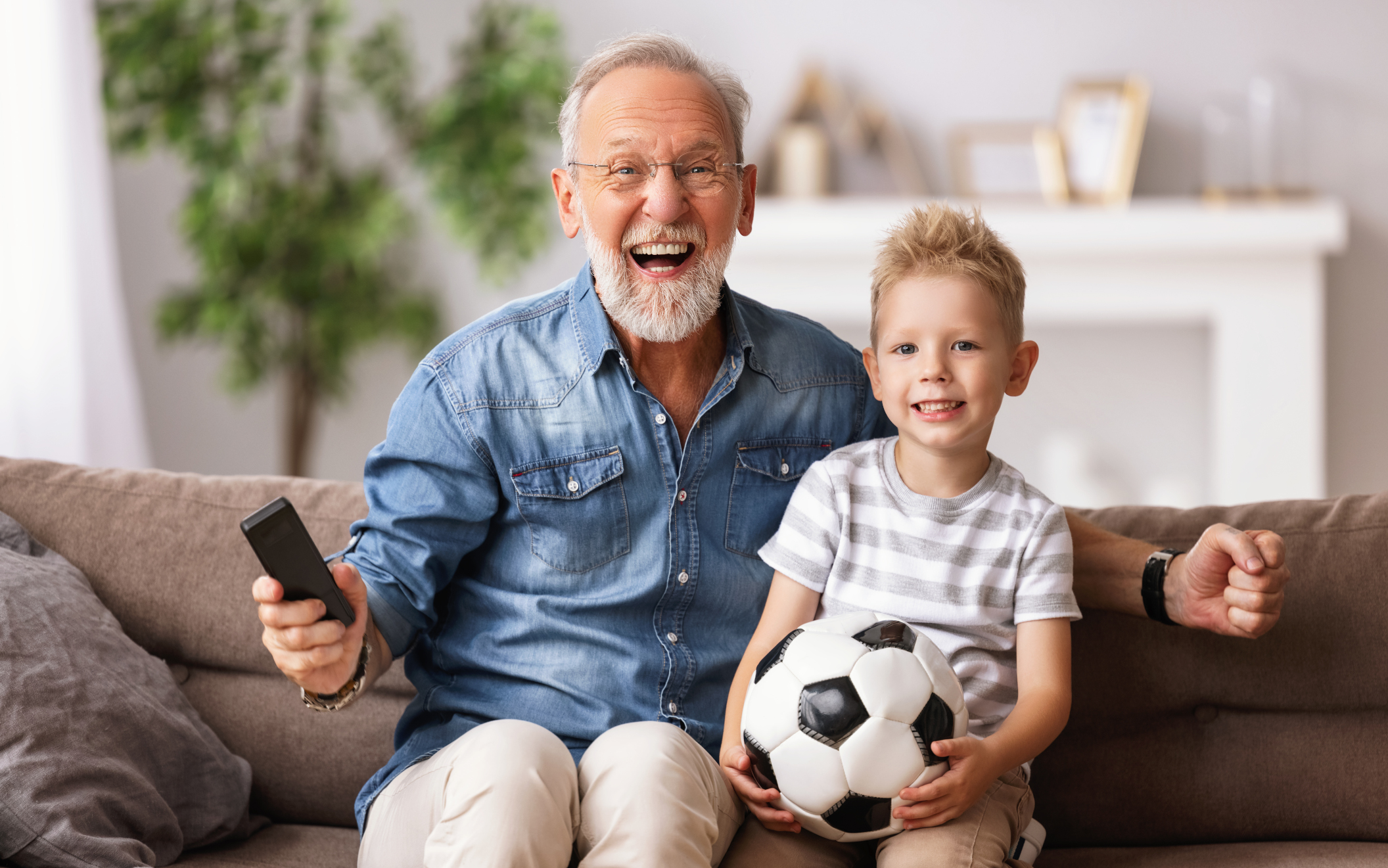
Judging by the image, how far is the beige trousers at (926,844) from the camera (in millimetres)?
1192

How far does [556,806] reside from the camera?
3.90ft

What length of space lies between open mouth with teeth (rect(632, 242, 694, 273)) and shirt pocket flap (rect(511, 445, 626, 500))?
0.23 metres

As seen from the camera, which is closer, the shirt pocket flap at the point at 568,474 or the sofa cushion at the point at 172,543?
the shirt pocket flap at the point at 568,474

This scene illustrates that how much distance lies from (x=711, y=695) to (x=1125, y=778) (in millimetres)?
559

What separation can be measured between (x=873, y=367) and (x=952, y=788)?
508mm

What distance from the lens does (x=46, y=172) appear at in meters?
2.80

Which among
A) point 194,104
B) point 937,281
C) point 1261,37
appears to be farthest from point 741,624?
point 1261,37

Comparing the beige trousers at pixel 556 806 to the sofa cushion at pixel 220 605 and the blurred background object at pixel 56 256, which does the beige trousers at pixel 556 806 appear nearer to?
the sofa cushion at pixel 220 605

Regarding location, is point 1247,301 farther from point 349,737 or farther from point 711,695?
point 349,737

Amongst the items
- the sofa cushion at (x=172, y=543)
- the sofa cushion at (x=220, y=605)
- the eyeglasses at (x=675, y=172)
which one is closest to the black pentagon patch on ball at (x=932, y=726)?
the eyeglasses at (x=675, y=172)

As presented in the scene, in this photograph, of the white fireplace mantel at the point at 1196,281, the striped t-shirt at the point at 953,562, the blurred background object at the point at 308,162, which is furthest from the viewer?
the white fireplace mantel at the point at 1196,281

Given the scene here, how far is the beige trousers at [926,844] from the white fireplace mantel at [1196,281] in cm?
266

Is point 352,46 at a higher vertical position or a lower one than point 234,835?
higher

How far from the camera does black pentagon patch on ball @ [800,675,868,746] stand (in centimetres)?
113
